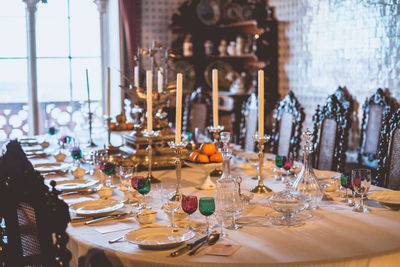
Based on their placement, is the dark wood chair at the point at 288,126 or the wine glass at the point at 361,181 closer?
the wine glass at the point at 361,181

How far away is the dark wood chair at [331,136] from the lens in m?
3.24

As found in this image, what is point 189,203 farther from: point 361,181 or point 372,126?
point 372,126

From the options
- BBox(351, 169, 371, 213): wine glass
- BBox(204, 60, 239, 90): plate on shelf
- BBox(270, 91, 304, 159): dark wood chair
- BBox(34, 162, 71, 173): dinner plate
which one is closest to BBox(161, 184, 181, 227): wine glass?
BBox(351, 169, 371, 213): wine glass

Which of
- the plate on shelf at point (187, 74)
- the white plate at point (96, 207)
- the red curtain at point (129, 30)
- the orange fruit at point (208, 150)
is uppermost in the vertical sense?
the red curtain at point (129, 30)

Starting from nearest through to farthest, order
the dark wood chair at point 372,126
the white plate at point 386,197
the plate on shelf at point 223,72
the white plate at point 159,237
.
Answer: the white plate at point 159,237
the white plate at point 386,197
the dark wood chair at point 372,126
the plate on shelf at point 223,72

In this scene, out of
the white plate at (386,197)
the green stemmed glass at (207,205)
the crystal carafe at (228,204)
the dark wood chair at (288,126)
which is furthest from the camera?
the dark wood chair at (288,126)

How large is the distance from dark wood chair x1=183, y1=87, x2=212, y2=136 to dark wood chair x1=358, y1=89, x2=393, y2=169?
1274 mm

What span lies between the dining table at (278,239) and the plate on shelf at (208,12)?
3843 millimetres

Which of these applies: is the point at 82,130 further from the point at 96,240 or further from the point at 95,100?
the point at 96,240

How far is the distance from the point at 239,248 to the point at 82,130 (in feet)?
8.77

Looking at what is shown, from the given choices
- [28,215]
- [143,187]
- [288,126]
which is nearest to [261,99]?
[143,187]

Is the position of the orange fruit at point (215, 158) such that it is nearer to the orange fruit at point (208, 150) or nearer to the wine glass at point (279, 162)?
the orange fruit at point (208, 150)

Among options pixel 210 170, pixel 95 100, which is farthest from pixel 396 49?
pixel 95 100

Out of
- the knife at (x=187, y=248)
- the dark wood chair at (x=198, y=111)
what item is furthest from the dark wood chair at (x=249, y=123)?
the knife at (x=187, y=248)
